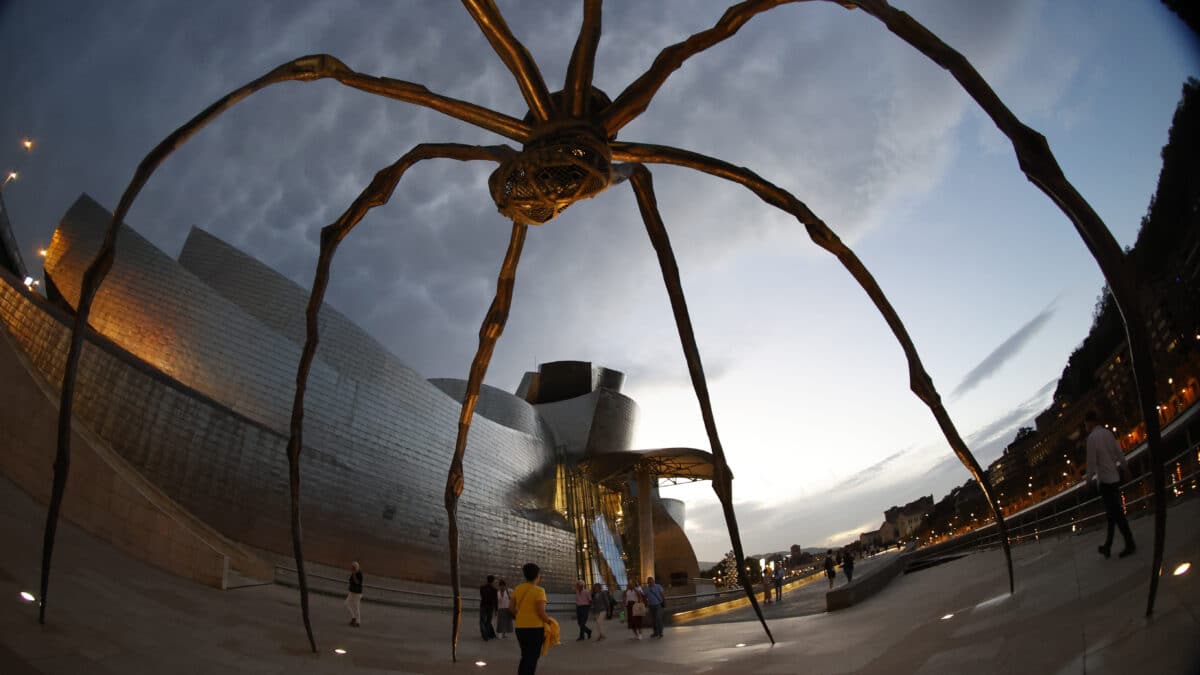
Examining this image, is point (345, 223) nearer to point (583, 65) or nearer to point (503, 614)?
point (583, 65)

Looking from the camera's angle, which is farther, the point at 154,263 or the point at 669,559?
the point at 669,559

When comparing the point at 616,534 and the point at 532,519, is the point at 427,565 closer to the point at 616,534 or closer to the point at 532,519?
the point at 532,519

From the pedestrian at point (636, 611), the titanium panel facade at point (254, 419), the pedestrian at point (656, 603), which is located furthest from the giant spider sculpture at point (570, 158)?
the titanium panel facade at point (254, 419)

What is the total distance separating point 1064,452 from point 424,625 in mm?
12155

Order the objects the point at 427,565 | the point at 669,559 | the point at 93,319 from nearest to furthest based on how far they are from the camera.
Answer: the point at 93,319 < the point at 427,565 < the point at 669,559

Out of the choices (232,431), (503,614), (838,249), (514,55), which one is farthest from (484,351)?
(232,431)

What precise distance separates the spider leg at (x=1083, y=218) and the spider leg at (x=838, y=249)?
1403 millimetres

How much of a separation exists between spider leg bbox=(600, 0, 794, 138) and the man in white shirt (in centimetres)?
406

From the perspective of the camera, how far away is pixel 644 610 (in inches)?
412

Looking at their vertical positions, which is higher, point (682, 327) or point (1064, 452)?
point (682, 327)

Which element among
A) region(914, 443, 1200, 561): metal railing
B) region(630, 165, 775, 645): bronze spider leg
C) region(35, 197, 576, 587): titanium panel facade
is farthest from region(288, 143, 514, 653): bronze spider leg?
region(35, 197, 576, 587): titanium panel facade

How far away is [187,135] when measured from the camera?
364cm

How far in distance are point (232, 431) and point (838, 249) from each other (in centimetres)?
1618

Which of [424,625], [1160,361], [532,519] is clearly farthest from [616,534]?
[1160,361]
